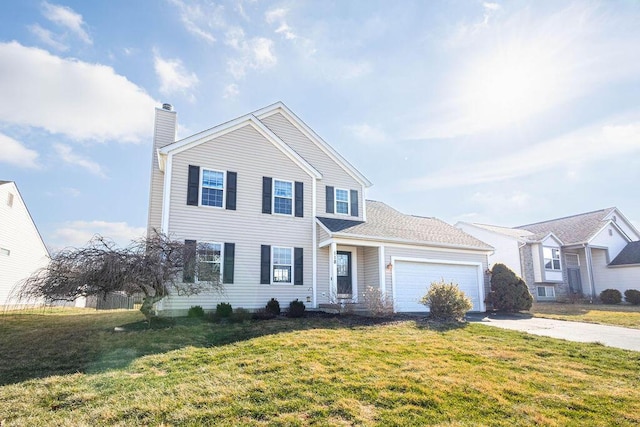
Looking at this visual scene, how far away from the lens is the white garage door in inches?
619

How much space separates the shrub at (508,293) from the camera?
16.5 m

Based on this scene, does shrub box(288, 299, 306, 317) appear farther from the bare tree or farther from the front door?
the bare tree

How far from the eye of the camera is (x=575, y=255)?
1110 inches

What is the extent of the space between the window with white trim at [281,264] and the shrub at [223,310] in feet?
7.78

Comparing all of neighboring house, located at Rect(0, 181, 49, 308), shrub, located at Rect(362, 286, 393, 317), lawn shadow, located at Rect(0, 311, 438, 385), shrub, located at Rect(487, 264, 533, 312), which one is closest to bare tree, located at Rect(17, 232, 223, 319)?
lawn shadow, located at Rect(0, 311, 438, 385)

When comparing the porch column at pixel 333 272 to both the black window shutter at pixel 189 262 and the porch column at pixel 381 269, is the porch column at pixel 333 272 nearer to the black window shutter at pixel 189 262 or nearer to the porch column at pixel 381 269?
the porch column at pixel 381 269

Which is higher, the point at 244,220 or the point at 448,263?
the point at 244,220

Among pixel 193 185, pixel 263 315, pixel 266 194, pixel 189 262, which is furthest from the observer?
pixel 266 194

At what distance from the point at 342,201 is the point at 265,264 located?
474 centimetres

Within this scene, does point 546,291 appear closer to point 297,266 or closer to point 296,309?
point 297,266

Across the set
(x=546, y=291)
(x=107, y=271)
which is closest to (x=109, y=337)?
(x=107, y=271)

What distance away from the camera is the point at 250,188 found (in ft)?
48.8

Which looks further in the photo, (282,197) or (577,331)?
(282,197)

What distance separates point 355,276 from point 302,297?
259 cm
